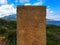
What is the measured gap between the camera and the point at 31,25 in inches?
99.0

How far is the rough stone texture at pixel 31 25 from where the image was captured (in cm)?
249

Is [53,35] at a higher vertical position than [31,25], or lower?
lower

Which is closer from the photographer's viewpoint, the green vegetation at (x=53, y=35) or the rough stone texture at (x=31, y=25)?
the rough stone texture at (x=31, y=25)

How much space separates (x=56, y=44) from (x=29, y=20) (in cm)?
383

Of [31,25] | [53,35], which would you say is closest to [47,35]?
[53,35]

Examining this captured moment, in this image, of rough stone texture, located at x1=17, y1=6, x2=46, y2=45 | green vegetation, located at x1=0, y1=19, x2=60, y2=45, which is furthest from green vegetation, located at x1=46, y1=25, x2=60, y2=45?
rough stone texture, located at x1=17, y1=6, x2=46, y2=45

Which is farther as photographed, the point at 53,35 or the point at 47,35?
the point at 53,35

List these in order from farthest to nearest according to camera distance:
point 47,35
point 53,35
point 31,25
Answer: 1. point 53,35
2. point 47,35
3. point 31,25

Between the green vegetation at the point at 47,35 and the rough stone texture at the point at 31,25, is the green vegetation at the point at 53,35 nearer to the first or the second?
the green vegetation at the point at 47,35

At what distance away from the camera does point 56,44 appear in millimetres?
6203

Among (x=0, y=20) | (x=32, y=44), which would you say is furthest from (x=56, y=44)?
(x=32, y=44)

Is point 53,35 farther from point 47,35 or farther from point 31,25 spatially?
point 31,25

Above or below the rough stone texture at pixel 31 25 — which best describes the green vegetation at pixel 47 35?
below

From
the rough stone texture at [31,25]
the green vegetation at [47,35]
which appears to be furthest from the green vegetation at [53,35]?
the rough stone texture at [31,25]
